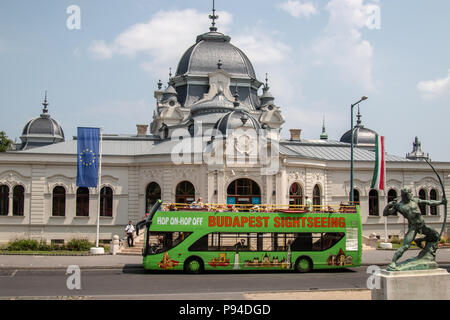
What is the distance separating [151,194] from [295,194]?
42.1 ft

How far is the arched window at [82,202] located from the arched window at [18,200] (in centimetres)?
473

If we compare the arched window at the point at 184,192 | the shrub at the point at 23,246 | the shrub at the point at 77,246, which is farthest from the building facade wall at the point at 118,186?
the shrub at the point at 23,246

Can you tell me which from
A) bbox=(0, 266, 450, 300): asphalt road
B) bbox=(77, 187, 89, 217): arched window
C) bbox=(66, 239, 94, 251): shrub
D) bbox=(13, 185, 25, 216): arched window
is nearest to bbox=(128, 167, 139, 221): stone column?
bbox=(77, 187, 89, 217): arched window

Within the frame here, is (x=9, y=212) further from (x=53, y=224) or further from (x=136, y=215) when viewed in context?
(x=136, y=215)

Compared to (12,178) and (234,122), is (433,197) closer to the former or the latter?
(234,122)

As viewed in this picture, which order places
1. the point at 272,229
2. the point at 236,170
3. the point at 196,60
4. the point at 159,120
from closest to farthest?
the point at 272,229 < the point at 236,170 < the point at 159,120 < the point at 196,60

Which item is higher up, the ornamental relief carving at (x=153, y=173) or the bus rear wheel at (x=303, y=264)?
the ornamental relief carving at (x=153, y=173)

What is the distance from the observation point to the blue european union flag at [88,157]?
33.8 m

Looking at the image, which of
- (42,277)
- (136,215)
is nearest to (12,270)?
(42,277)

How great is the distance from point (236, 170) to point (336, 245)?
14.7 m

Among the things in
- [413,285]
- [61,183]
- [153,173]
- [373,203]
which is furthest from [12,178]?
[413,285]

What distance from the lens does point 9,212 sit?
39.6 meters

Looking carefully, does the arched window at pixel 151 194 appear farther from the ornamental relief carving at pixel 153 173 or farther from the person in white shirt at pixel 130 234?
the person in white shirt at pixel 130 234

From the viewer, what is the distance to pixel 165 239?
2380 cm
